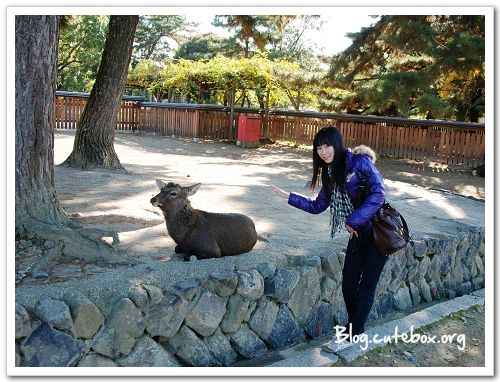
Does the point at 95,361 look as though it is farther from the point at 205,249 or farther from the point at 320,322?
the point at 320,322

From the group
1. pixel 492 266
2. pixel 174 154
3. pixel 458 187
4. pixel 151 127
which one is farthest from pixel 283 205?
pixel 151 127

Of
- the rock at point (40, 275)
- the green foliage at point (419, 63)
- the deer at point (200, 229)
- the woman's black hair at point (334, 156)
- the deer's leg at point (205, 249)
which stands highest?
the green foliage at point (419, 63)

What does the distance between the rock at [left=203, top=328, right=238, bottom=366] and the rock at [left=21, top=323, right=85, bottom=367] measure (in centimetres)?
118

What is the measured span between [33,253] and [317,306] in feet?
8.76

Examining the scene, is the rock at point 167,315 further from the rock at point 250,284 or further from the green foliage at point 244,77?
the green foliage at point 244,77

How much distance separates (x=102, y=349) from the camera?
3768 mm

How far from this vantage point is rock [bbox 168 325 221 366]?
4215 millimetres

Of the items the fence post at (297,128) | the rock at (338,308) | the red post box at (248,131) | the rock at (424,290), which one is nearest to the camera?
the rock at (338,308)

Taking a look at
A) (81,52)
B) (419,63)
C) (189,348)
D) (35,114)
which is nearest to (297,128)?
(419,63)

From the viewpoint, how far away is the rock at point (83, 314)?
3645 millimetres

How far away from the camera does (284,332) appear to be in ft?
16.2

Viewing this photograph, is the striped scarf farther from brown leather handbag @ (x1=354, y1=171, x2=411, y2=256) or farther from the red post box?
the red post box

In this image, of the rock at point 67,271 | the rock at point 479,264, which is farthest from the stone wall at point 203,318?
the rock at point 479,264

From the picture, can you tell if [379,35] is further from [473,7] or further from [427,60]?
[473,7]
